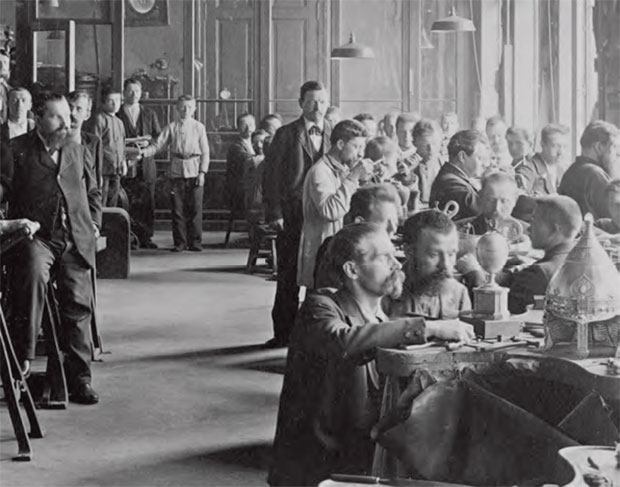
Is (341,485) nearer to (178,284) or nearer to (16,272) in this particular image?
(16,272)

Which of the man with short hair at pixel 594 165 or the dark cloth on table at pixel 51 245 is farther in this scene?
the man with short hair at pixel 594 165

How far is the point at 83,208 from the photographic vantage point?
5.74m

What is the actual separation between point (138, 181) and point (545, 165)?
6.47 meters

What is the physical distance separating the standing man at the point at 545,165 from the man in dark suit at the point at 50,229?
2.92 metres

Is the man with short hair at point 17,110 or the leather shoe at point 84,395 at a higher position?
the man with short hair at point 17,110

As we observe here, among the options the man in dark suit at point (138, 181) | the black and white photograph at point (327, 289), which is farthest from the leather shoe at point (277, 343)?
the man in dark suit at point (138, 181)

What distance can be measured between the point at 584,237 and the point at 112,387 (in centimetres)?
365

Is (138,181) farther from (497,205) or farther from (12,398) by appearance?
(12,398)

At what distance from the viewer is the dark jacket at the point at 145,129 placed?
13055 mm

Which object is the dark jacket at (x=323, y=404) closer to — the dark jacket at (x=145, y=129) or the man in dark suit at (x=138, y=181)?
the man in dark suit at (x=138, y=181)

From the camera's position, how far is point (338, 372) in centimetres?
337

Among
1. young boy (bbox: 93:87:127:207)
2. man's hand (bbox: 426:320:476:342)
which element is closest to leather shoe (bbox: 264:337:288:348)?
man's hand (bbox: 426:320:476:342)

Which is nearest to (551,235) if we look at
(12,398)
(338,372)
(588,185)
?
(338,372)

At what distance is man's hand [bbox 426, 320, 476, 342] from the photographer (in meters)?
3.21
